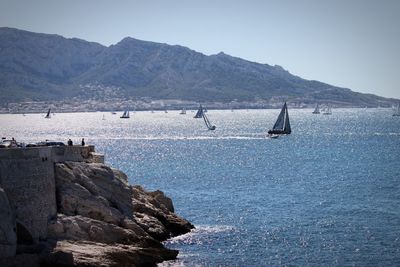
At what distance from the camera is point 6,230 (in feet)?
111

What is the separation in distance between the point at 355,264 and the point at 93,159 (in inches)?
669

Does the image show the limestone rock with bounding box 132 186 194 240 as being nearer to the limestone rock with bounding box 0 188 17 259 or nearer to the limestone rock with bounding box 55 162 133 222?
the limestone rock with bounding box 55 162 133 222

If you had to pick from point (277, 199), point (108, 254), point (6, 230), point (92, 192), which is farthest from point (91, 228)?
point (277, 199)

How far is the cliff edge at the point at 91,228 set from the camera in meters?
35.2

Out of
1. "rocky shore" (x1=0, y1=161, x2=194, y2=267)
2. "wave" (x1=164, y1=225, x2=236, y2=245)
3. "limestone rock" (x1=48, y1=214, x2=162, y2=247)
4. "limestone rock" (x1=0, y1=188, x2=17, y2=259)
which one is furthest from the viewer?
"wave" (x1=164, y1=225, x2=236, y2=245)

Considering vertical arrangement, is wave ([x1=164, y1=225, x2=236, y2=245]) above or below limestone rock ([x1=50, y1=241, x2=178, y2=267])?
below

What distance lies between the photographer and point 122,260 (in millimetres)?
38156

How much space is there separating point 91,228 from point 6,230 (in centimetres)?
685

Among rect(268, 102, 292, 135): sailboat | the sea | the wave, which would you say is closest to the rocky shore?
the wave

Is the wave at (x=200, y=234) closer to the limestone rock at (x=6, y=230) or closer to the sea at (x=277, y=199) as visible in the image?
the sea at (x=277, y=199)

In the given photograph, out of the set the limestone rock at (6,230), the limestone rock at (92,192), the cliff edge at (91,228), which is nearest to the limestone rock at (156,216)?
the cliff edge at (91,228)

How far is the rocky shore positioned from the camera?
3497 centimetres

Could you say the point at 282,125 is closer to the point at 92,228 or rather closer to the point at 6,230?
the point at 92,228

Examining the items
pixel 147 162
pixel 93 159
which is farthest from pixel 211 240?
pixel 147 162
